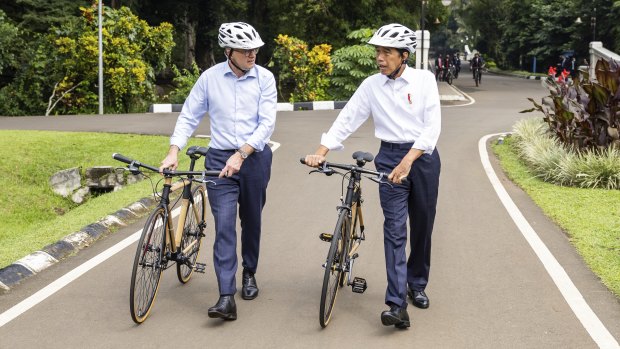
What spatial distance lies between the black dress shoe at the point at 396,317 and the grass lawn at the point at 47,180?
3.60 metres

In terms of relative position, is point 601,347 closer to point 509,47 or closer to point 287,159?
point 287,159

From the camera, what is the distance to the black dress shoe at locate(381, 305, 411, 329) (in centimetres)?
565

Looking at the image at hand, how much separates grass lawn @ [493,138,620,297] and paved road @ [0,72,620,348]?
0.14 meters

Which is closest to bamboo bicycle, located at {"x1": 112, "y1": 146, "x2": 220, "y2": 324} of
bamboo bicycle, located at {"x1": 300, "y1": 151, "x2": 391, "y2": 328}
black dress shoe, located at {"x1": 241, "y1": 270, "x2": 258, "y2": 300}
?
black dress shoe, located at {"x1": 241, "y1": 270, "x2": 258, "y2": 300}

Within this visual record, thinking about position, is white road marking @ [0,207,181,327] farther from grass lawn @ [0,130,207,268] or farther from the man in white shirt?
the man in white shirt

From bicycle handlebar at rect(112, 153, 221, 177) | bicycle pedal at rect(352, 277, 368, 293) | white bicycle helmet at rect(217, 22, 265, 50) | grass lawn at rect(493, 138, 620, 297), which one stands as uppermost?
white bicycle helmet at rect(217, 22, 265, 50)

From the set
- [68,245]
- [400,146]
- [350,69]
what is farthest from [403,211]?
[350,69]

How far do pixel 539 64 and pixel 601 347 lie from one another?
56.3 m

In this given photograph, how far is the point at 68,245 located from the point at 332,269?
10.2 ft

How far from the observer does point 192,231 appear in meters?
6.70

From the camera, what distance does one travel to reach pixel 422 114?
233 inches

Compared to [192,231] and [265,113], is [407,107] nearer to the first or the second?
[265,113]

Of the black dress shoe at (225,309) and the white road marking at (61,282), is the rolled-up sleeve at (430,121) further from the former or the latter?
the white road marking at (61,282)

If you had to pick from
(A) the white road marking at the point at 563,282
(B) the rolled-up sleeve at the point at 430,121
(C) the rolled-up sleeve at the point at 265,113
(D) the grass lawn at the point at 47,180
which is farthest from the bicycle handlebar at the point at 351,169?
(D) the grass lawn at the point at 47,180
